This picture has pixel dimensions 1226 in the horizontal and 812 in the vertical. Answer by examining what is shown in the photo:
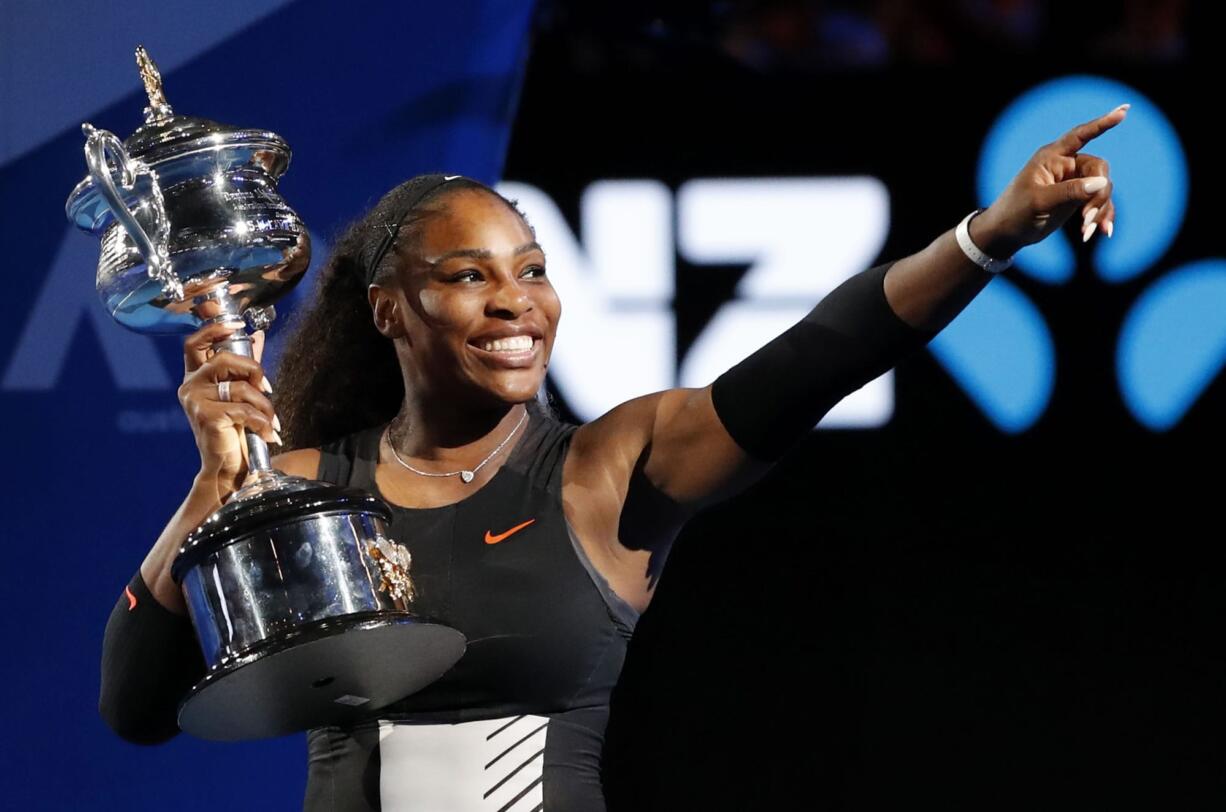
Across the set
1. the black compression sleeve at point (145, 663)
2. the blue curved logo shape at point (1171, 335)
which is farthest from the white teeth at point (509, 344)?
the blue curved logo shape at point (1171, 335)

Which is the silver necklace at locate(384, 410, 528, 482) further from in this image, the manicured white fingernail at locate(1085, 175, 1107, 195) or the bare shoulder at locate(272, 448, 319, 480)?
the manicured white fingernail at locate(1085, 175, 1107, 195)

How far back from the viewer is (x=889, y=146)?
3.17 m

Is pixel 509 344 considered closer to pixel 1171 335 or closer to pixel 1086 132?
pixel 1086 132

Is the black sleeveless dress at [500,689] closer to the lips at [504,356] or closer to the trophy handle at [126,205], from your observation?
the lips at [504,356]

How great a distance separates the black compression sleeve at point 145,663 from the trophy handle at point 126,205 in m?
0.35

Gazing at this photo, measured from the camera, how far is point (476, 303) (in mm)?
1961

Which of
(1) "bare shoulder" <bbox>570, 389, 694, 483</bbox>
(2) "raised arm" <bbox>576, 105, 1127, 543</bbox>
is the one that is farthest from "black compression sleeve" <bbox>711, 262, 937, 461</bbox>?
(1) "bare shoulder" <bbox>570, 389, 694, 483</bbox>

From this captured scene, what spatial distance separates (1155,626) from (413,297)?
70.3 inches

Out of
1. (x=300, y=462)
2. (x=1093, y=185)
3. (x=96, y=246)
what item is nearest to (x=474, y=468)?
(x=300, y=462)

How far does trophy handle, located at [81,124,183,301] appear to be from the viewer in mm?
1832

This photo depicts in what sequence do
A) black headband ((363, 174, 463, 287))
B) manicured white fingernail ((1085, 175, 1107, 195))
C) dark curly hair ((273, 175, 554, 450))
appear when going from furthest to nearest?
dark curly hair ((273, 175, 554, 450))
black headband ((363, 174, 463, 287))
manicured white fingernail ((1085, 175, 1107, 195))

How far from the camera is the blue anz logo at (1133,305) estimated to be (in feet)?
10.3

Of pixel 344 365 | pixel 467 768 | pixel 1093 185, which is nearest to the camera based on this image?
pixel 1093 185

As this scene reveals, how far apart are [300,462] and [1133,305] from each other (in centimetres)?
171
